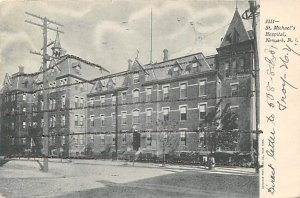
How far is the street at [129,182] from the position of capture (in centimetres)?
320

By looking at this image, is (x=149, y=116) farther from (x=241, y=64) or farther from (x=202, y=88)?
(x=241, y=64)

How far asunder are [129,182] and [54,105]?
108 centimetres

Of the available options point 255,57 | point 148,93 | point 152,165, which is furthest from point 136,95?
point 255,57

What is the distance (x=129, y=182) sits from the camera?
3355 millimetres

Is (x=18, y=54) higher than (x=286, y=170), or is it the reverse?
(x=18, y=54)

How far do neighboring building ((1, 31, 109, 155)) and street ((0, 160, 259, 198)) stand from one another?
0.24 m

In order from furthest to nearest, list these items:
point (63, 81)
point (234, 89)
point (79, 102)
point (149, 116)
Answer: point (63, 81), point (79, 102), point (149, 116), point (234, 89)

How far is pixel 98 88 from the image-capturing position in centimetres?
329

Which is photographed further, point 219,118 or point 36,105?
point 36,105

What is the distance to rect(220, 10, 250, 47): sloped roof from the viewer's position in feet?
10.4

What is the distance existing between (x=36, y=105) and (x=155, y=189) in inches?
58.6

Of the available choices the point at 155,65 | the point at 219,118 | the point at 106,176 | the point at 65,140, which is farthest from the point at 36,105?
the point at 219,118

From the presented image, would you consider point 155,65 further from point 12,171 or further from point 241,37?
point 12,171

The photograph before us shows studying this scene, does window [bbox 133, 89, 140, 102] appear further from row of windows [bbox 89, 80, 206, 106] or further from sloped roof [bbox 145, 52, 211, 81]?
sloped roof [bbox 145, 52, 211, 81]
